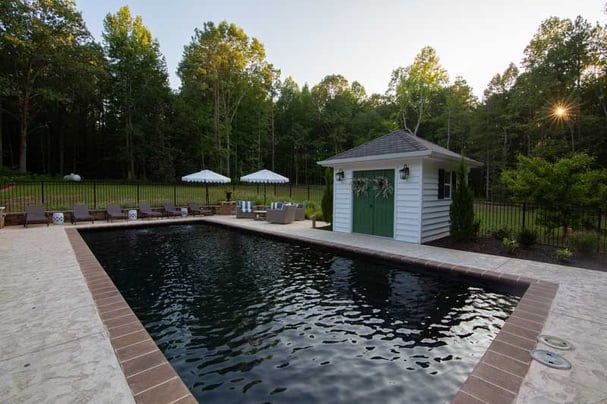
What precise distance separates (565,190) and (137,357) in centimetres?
908

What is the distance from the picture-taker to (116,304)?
3469 mm

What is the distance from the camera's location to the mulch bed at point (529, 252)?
5.75m

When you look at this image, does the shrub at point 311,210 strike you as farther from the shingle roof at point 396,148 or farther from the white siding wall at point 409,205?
the white siding wall at point 409,205

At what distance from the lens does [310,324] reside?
3.48 m

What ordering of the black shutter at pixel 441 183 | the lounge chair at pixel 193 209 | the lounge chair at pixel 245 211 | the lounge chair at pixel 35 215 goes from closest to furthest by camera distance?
the black shutter at pixel 441 183
the lounge chair at pixel 35 215
the lounge chair at pixel 245 211
the lounge chair at pixel 193 209

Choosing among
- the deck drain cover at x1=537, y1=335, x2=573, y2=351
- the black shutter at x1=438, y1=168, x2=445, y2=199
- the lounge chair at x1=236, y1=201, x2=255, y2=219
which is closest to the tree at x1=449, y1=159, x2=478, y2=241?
the black shutter at x1=438, y1=168, x2=445, y2=199

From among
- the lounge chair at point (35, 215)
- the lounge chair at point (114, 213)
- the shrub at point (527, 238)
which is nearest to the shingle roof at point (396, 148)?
the shrub at point (527, 238)

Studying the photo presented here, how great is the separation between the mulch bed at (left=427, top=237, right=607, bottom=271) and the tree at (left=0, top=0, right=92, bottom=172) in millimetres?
26115

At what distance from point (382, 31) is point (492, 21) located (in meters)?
3.63

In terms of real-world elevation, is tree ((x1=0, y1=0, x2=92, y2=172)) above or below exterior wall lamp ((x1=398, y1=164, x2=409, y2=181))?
above

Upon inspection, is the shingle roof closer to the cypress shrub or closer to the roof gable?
the roof gable

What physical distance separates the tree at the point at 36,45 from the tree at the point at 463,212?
84.3 ft

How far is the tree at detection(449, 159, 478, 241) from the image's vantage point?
24.3ft

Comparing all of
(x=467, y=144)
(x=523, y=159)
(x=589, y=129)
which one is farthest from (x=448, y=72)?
(x=523, y=159)
